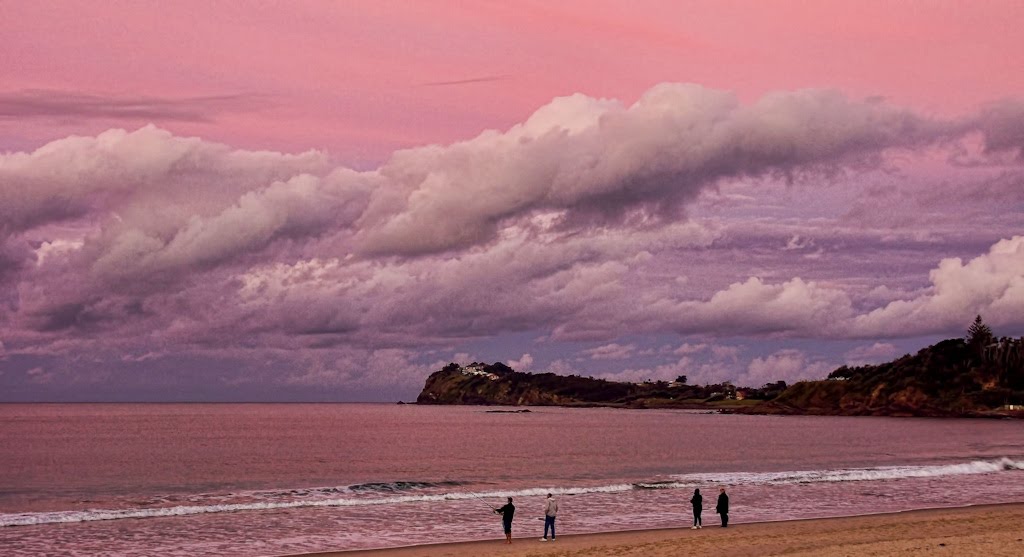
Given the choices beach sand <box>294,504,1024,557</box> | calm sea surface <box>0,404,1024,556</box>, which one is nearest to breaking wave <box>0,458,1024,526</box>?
calm sea surface <box>0,404,1024,556</box>

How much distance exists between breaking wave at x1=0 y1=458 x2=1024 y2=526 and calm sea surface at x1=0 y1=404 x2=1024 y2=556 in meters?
0.18

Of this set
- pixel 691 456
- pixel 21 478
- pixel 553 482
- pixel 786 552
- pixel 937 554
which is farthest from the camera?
pixel 691 456

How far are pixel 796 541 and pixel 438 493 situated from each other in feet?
113

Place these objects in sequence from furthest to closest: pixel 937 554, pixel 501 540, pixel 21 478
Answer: pixel 21 478 < pixel 501 540 < pixel 937 554

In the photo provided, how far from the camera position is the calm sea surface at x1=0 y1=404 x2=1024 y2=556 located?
49562 mm

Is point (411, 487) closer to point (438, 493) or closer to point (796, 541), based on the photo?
point (438, 493)

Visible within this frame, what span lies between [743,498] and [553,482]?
61.6 feet

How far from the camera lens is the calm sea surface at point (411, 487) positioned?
49.6 meters

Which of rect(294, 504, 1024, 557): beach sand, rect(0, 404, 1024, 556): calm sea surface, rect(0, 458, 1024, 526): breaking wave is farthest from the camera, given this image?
rect(0, 458, 1024, 526): breaking wave

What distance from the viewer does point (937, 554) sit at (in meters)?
35.9

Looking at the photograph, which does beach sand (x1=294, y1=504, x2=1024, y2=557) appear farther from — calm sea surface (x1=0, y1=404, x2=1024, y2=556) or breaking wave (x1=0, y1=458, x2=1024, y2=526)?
breaking wave (x1=0, y1=458, x2=1024, y2=526)

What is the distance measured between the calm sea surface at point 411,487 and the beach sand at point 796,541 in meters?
3.49

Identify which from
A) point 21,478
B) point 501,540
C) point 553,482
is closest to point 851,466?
point 553,482

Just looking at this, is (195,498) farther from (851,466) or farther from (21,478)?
(851,466)
